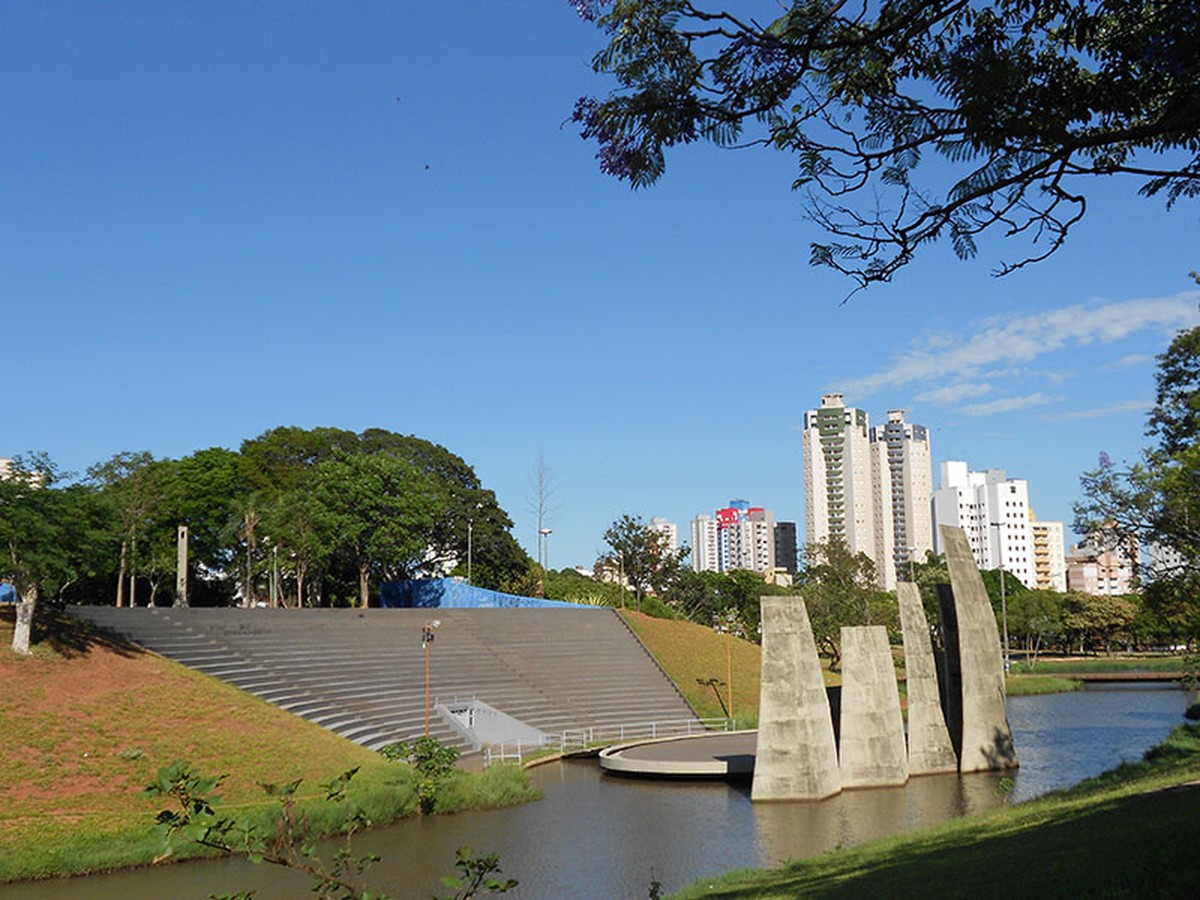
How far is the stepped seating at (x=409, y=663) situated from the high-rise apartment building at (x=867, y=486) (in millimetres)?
121821

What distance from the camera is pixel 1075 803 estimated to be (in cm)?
1477

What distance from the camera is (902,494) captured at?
16650cm

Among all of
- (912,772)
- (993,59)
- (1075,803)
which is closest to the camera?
(993,59)

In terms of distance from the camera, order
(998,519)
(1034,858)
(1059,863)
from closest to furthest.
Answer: (1059,863)
(1034,858)
(998,519)

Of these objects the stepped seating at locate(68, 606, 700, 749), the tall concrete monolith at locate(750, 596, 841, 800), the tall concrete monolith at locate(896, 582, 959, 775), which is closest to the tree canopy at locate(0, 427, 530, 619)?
the stepped seating at locate(68, 606, 700, 749)

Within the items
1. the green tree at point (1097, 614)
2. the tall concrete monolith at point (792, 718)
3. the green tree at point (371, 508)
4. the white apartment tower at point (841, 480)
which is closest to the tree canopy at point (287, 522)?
the green tree at point (371, 508)

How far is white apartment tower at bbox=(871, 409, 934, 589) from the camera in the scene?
16362 cm

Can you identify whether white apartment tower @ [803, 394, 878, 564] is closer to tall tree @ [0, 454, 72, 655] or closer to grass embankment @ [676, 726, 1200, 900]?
tall tree @ [0, 454, 72, 655]

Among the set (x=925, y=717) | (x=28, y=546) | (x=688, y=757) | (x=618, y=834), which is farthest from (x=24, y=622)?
(x=925, y=717)

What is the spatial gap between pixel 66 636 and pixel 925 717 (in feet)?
73.8

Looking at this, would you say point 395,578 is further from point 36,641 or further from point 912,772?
point 912,772

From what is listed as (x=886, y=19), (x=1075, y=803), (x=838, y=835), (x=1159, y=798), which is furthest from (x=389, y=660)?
(x=886, y=19)

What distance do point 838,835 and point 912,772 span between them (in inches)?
293

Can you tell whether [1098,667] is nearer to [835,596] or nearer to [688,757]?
[835,596]
